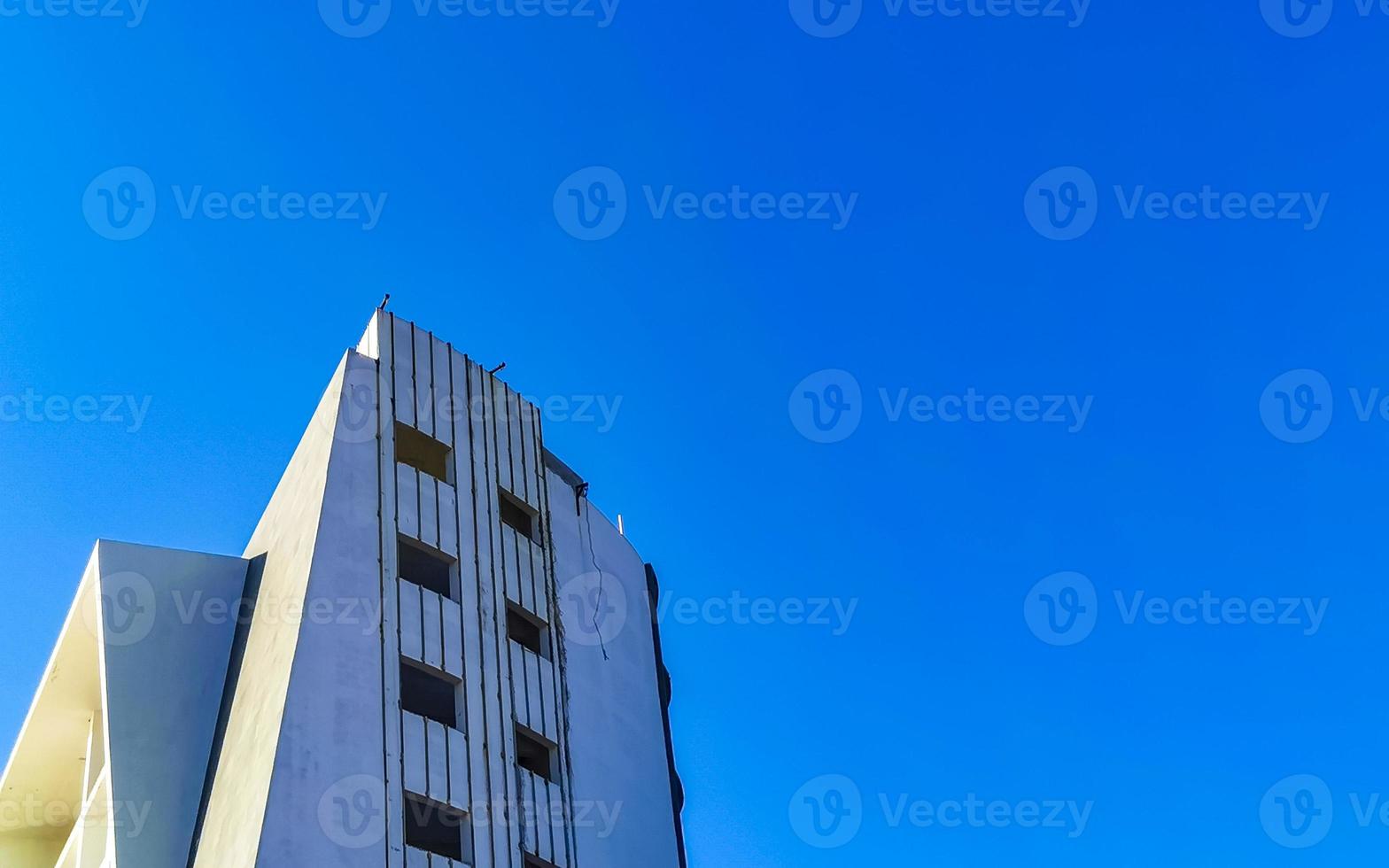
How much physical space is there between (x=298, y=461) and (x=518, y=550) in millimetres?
5892

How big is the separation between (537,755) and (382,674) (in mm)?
4820

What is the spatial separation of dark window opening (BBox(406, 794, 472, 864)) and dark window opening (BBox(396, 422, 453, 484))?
28.0 feet

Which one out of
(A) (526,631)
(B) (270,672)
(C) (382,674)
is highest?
(A) (526,631)

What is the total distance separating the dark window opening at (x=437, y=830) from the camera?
27.7 m

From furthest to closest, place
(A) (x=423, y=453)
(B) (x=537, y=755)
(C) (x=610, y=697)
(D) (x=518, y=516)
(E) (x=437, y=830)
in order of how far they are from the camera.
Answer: (D) (x=518, y=516) → (C) (x=610, y=697) → (A) (x=423, y=453) → (B) (x=537, y=755) → (E) (x=437, y=830)

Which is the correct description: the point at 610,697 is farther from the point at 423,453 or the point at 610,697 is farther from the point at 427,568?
the point at 423,453

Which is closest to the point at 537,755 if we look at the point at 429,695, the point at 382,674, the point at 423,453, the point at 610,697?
the point at 429,695

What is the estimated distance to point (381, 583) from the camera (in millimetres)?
30062

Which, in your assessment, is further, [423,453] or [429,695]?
[423,453]

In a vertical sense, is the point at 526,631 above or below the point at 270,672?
above

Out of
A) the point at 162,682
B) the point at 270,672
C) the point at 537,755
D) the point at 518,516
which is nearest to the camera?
the point at 270,672

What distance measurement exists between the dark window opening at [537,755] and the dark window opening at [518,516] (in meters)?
5.64

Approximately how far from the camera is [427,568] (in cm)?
3198

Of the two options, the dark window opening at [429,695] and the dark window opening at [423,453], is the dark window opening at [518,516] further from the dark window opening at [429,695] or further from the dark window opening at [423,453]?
the dark window opening at [429,695]
